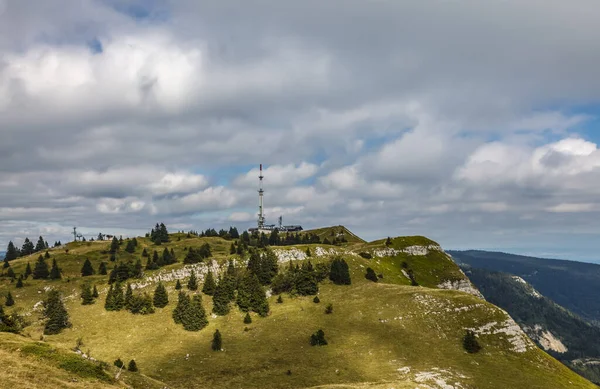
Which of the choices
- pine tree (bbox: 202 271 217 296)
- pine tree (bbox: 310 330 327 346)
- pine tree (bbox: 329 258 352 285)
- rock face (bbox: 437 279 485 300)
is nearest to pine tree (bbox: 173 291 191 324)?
pine tree (bbox: 202 271 217 296)

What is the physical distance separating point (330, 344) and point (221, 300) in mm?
36620

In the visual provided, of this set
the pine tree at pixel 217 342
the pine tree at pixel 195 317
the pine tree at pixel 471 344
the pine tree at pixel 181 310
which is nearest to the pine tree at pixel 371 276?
the pine tree at pixel 471 344

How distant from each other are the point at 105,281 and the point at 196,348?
2589 inches

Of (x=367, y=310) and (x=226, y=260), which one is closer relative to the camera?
(x=367, y=310)

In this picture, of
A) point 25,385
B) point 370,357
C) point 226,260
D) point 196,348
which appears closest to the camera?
point 25,385

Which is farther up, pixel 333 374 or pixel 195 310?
pixel 195 310

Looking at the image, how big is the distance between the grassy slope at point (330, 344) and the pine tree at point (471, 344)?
1650mm

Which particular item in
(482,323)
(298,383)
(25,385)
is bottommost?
(298,383)

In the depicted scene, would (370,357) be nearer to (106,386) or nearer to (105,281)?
(106,386)

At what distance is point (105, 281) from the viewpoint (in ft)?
447

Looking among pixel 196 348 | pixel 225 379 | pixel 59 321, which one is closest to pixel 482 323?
pixel 225 379

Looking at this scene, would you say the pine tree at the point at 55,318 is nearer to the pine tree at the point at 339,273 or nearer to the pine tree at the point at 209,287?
the pine tree at the point at 209,287

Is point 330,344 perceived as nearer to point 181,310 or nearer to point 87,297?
point 181,310

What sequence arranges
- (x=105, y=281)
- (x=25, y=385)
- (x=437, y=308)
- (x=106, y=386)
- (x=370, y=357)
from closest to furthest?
(x=25, y=385) < (x=106, y=386) < (x=370, y=357) < (x=437, y=308) < (x=105, y=281)
